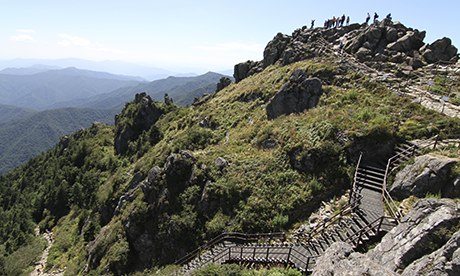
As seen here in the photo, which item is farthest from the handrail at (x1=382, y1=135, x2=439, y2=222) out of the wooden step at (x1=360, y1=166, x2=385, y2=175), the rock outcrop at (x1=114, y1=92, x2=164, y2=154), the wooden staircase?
the rock outcrop at (x1=114, y1=92, x2=164, y2=154)

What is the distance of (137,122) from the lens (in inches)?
2849

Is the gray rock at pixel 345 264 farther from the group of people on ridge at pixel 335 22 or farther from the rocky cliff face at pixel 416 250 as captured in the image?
the group of people on ridge at pixel 335 22

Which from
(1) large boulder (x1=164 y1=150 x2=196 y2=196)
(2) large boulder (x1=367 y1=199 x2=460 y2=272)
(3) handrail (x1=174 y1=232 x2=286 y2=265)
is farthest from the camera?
(1) large boulder (x1=164 y1=150 x2=196 y2=196)

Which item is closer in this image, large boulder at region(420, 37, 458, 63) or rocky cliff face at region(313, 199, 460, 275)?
rocky cliff face at region(313, 199, 460, 275)

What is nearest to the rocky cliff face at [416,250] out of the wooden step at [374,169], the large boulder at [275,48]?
the wooden step at [374,169]

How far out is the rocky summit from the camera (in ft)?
61.3

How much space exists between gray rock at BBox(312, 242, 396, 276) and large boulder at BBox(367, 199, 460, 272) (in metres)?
0.92

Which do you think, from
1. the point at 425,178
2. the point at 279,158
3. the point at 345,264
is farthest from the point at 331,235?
the point at 279,158

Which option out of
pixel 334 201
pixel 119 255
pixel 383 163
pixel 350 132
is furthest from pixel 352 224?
pixel 119 255

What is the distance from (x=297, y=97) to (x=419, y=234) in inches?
1042

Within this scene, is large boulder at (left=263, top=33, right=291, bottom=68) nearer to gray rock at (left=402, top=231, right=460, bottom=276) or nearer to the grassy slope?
the grassy slope

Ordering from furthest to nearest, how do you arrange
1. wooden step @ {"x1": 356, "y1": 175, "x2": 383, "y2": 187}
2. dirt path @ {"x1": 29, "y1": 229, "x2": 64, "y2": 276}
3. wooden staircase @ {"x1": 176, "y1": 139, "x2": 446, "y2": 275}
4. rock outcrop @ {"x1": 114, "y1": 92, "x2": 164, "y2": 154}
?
rock outcrop @ {"x1": 114, "y1": 92, "x2": 164, "y2": 154} → dirt path @ {"x1": 29, "y1": 229, "x2": 64, "y2": 276} → wooden step @ {"x1": 356, "y1": 175, "x2": 383, "y2": 187} → wooden staircase @ {"x1": 176, "y1": 139, "x2": 446, "y2": 275}

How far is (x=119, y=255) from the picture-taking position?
1224 inches

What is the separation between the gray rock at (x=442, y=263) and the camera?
37.5 ft
